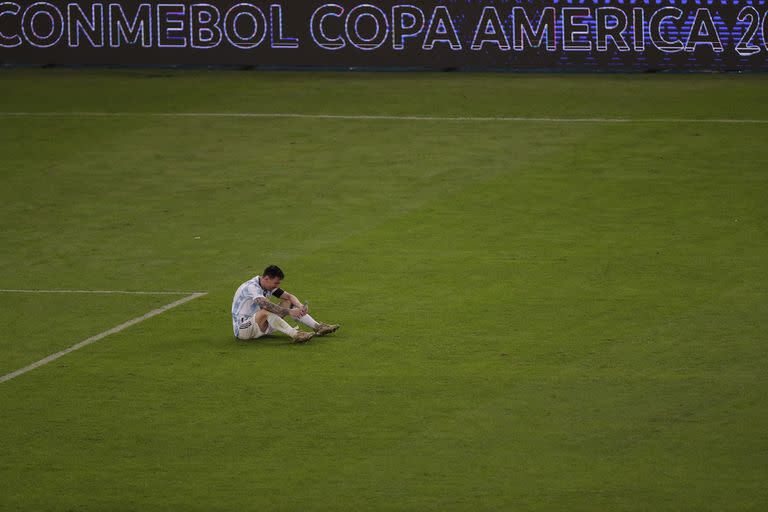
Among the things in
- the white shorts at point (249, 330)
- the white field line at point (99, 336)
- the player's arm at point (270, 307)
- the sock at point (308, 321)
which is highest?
the player's arm at point (270, 307)

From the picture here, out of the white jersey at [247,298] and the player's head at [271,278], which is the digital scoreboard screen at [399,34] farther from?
the player's head at [271,278]

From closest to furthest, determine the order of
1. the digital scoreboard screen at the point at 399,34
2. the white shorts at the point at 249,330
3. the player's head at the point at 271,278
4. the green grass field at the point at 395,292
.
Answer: the green grass field at the point at 395,292
the player's head at the point at 271,278
the white shorts at the point at 249,330
the digital scoreboard screen at the point at 399,34

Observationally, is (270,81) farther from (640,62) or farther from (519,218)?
(519,218)

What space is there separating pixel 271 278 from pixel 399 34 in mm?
17264

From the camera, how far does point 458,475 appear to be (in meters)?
12.0

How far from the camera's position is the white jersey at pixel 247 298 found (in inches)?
611

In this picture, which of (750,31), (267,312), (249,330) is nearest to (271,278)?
(267,312)

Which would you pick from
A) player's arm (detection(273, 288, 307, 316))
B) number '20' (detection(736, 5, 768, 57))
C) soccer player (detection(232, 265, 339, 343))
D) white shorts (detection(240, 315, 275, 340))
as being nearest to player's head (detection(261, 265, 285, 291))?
soccer player (detection(232, 265, 339, 343))

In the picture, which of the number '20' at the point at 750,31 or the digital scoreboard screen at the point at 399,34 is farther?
the digital scoreboard screen at the point at 399,34

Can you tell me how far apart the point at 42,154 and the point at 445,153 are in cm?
663

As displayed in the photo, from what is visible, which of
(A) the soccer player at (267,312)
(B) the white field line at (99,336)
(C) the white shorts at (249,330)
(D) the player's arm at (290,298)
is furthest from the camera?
(C) the white shorts at (249,330)

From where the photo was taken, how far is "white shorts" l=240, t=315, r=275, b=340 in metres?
15.8

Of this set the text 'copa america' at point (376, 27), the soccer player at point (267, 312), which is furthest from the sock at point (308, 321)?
the text 'copa america' at point (376, 27)

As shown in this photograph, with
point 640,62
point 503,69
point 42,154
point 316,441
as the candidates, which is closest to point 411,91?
point 503,69
